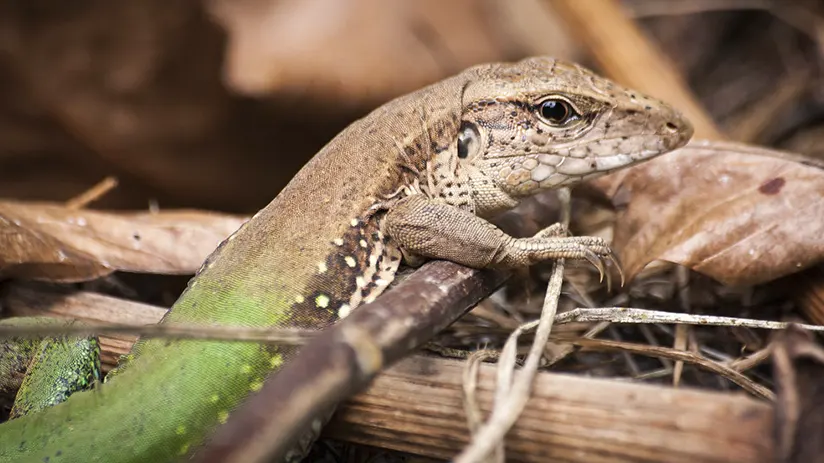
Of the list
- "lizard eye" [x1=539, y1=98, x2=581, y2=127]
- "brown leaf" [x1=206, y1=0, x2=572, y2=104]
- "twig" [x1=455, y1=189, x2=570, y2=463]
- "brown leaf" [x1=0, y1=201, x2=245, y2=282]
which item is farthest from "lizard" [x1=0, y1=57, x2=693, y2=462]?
"brown leaf" [x1=206, y1=0, x2=572, y2=104]

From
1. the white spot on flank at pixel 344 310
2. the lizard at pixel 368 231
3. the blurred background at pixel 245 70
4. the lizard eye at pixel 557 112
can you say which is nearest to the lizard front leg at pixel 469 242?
the lizard at pixel 368 231

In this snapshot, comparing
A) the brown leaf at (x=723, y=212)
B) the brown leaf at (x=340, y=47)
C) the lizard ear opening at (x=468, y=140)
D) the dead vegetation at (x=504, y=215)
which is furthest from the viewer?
the brown leaf at (x=340, y=47)

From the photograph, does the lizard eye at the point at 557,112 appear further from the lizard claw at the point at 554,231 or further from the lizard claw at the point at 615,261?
the lizard claw at the point at 615,261

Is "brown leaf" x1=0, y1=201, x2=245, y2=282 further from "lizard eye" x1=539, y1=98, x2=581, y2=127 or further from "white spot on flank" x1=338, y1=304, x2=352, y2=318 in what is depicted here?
"lizard eye" x1=539, y1=98, x2=581, y2=127

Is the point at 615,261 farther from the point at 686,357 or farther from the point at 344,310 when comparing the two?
the point at 344,310

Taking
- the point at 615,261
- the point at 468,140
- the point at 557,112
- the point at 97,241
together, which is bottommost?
the point at 97,241

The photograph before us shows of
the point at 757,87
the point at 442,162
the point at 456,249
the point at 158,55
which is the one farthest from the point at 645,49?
the point at 158,55

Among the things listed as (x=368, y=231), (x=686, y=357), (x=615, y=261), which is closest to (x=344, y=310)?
(x=368, y=231)

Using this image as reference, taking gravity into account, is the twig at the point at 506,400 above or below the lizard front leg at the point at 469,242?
below
